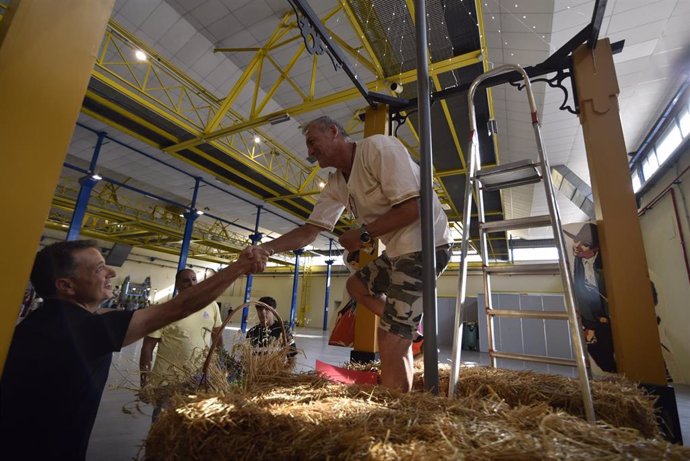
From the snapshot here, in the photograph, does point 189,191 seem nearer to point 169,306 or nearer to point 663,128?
point 169,306

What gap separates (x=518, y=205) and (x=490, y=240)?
6.91 feet

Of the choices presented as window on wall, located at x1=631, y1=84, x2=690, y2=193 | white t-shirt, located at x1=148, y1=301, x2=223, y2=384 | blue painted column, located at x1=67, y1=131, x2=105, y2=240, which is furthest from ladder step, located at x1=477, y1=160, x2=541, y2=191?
blue painted column, located at x1=67, y1=131, x2=105, y2=240

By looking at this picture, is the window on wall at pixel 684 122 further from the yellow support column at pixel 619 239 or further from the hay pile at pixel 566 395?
the hay pile at pixel 566 395

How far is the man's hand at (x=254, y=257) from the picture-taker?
59.9 inches

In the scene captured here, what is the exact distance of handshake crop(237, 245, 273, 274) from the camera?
4.95ft

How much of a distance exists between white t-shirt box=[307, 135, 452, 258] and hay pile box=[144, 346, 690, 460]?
2.60 feet

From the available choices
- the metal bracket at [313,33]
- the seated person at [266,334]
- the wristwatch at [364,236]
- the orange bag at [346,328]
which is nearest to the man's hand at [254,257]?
the seated person at [266,334]

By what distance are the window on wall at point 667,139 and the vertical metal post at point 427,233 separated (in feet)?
20.4

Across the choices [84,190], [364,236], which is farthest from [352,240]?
[84,190]

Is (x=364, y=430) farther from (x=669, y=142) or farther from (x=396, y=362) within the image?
(x=669, y=142)

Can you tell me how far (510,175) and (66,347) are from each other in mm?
2429

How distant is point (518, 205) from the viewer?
1162cm

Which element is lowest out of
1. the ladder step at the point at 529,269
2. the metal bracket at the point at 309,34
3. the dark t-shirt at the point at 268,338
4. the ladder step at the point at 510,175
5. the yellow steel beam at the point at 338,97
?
the dark t-shirt at the point at 268,338

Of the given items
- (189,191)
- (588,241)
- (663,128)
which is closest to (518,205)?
(663,128)
